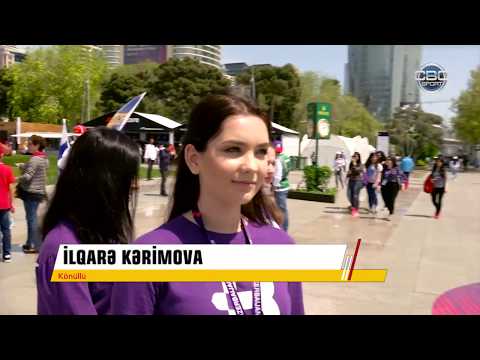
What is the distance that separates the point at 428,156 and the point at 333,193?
8.72ft

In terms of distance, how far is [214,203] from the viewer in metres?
1.40

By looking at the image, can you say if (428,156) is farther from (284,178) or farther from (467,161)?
(284,178)

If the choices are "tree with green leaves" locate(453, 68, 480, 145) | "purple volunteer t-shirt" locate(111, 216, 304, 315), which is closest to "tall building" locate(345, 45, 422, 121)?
"tree with green leaves" locate(453, 68, 480, 145)

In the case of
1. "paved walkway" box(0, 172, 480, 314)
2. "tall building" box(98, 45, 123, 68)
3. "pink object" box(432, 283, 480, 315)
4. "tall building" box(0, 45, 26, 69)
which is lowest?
"paved walkway" box(0, 172, 480, 314)

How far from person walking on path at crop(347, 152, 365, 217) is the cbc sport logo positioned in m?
5.69

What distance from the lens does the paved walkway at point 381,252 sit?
3.58 metres

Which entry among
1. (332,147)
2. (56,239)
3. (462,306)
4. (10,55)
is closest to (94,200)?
(56,239)

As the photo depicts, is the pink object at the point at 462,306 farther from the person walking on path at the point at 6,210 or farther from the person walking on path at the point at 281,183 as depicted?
the person walking on path at the point at 6,210

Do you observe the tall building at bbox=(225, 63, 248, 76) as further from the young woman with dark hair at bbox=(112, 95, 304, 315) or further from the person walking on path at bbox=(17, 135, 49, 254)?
the person walking on path at bbox=(17, 135, 49, 254)

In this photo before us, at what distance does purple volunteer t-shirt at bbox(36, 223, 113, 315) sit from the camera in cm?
145

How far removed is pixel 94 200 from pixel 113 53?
1303 millimetres

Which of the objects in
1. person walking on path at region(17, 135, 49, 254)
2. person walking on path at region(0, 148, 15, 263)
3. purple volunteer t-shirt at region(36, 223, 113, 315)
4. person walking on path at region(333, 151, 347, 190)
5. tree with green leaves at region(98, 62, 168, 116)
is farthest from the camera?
person walking on path at region(333, 151, 347, 190)
